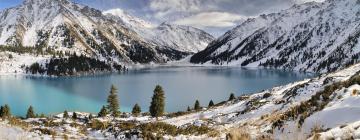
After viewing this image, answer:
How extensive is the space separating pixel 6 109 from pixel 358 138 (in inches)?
3386

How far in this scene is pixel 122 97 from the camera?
150 meters

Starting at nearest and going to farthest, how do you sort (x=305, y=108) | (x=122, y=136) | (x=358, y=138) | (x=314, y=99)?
1. (x=358, y=138)
2. (x=305, y=108)
3. (x=314, y=99)
4. (x=122, y=136)

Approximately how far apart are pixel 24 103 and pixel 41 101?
8.00m

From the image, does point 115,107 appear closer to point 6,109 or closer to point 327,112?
point 6,109

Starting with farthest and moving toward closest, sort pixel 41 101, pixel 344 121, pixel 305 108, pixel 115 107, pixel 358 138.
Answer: pixel 41 101, pixel 115 107, pixel 305 108, pixel 344 121, pixel 358 138

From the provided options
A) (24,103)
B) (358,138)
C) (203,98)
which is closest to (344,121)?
(358,138)

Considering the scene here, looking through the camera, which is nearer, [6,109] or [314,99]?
[314,99]

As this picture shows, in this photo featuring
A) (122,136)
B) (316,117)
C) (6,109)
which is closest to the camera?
(316,117)

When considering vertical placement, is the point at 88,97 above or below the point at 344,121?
below

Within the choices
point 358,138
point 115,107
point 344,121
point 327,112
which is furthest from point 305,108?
point 115,107

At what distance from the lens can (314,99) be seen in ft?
82.2

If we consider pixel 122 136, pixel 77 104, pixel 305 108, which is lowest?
pixel 77 104

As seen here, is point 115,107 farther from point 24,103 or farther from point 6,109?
point 24,103

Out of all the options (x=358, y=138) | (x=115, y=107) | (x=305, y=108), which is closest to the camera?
(x=358, y=138)
